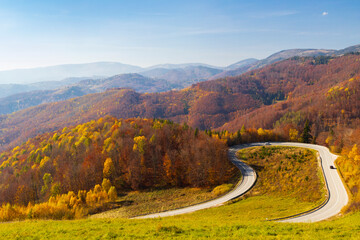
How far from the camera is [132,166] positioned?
7100cm

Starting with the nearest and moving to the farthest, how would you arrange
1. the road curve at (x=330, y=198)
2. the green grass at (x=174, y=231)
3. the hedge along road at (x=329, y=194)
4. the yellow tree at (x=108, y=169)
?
the green grass at (x=174, y=231), the road curve at (x=330, y=198), the hedge along road at (x=329, y=194), the yellow tree at (x=108, y=169)

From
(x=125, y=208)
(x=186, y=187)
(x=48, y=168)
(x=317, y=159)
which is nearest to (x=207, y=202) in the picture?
(x=186, y=187)

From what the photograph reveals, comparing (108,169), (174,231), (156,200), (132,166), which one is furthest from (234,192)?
(108,169)

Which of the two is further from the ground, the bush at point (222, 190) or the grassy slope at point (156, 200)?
the bush at point (222, 190)

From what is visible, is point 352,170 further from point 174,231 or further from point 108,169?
point 108,169

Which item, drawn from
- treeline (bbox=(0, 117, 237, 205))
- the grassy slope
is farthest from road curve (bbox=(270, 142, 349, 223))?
treeline (bbox=(0, 117, 237, 205))

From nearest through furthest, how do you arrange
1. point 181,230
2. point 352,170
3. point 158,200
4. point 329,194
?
point 181,230 < point 329,194 < point 352,170 < point 158,200

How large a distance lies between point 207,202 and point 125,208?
21.1m

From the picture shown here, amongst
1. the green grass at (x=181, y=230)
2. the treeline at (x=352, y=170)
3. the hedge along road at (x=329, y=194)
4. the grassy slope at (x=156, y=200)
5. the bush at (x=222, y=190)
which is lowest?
the grassy slope at (x=156, y=200)

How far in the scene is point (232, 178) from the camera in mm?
62906

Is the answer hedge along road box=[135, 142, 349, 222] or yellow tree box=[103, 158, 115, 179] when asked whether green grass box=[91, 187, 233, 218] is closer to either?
hedge along road box=[135, 142, 349, 222]

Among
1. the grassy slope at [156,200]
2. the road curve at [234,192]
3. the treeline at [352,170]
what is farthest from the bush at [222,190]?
the treeline at [352,170]

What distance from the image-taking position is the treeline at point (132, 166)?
67.5 metres

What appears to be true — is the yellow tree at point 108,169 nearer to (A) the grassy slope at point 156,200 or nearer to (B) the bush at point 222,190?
(A) the grassy slope at point 156,200
